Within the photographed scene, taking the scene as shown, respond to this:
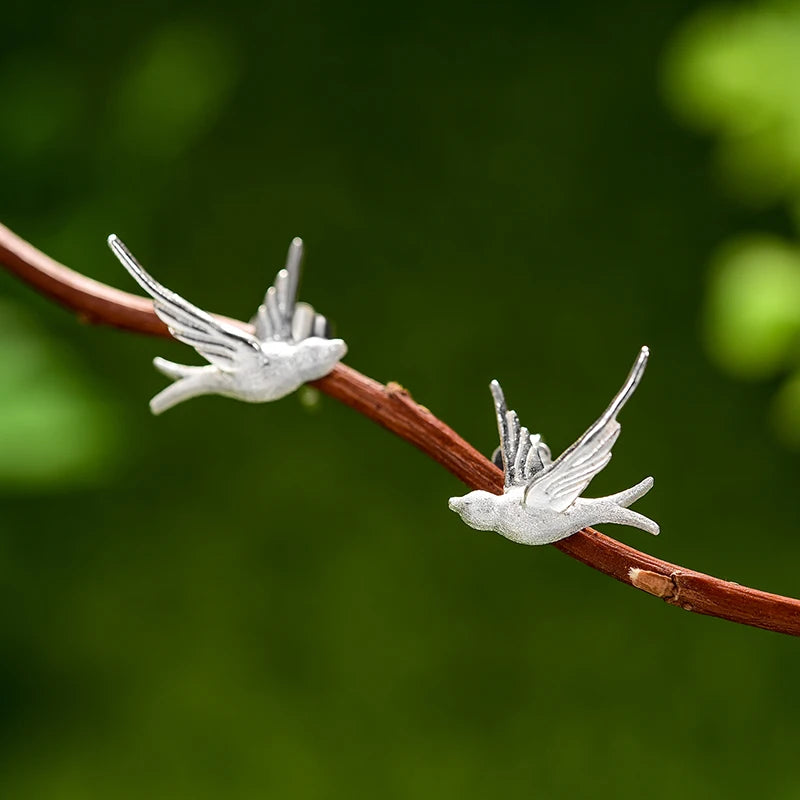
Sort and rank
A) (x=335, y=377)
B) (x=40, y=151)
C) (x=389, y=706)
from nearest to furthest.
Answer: (x=335, y=377), (x=40, y=151), (x=389, y=706)

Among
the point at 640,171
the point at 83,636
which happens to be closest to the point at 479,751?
the point at 83,636

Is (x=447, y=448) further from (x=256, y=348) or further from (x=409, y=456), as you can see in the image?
(x=409, y=456)

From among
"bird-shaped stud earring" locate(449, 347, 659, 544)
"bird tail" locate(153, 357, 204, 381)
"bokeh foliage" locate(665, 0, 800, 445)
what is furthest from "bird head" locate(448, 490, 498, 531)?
"bokeh foliage" locate(665, 0, 800, 445)

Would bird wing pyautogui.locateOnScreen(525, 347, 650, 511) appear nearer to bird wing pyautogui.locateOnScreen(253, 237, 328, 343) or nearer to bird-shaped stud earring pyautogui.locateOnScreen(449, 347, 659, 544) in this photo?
bird-shaped stud earring pyautogui.locateOnScreen(449, 347, 659, 544)

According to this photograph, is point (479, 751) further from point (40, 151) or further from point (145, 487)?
point (40, 151)

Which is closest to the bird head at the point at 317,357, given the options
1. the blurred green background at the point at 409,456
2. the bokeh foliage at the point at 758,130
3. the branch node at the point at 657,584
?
the branch node at the point at 657,584

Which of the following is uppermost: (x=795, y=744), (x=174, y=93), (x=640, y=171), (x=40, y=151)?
(x=640, y=171)

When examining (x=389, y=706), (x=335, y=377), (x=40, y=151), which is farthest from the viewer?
(x=389, y=706)

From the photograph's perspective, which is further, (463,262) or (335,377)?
(463,262)

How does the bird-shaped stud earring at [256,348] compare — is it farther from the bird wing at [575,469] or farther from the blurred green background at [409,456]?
the blurred green background at [409,456]
